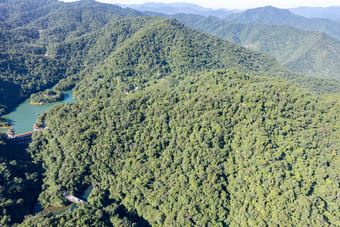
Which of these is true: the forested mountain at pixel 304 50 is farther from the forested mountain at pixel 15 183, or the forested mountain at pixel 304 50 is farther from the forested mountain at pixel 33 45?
the forested mountain at pixel 15 183

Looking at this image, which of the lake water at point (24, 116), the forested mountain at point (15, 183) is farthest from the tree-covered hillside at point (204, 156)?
the lake water at point (24, 116)

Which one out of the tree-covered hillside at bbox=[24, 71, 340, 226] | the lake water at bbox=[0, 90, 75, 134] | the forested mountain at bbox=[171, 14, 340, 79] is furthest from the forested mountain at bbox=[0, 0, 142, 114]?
the forested mountain at bbox=[171, 14, 340, 79]

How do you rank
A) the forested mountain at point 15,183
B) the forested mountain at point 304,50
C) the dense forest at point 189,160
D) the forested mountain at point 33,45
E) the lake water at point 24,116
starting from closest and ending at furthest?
1. the dense forest at point 189,160
2. the forested mountain at point 15,183
3. the lake water at point 24,116
4. the forested mountain at point 33,45
5. the forested mountain at point 304,50

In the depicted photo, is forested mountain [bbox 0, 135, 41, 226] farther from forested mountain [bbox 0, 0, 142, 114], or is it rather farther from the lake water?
forested mountain [bbox 0, 0, 142, 114]

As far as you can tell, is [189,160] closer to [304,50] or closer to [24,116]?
[24,116]

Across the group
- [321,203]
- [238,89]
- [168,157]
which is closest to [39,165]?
[168,157]

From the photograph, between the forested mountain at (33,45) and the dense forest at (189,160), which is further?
the forested mountain at (33,45)
